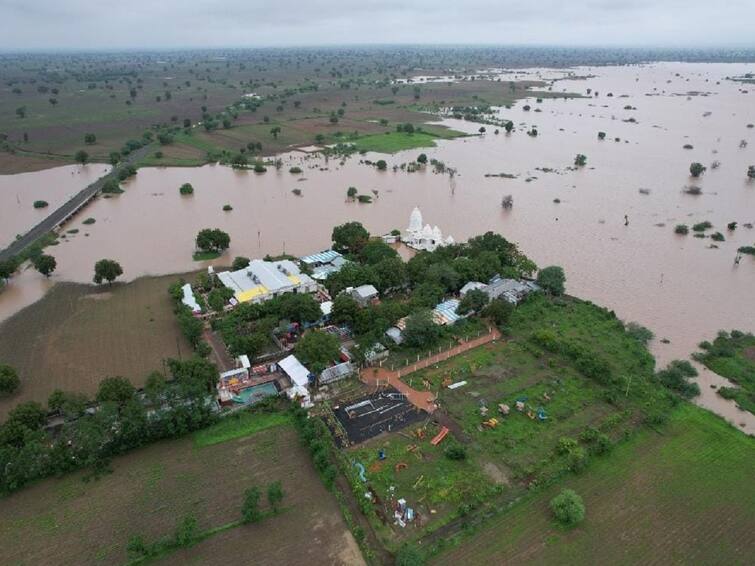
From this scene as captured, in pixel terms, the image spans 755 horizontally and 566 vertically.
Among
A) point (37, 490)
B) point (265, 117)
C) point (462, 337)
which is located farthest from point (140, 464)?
point (265, 117)

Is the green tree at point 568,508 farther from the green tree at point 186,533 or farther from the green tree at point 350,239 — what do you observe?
the green tree at point 350,239

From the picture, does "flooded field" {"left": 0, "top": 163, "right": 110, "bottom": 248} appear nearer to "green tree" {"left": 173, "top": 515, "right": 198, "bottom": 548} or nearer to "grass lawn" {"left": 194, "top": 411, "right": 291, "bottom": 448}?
"grass lawn" {"left": 194, "top": 411, "right": 291, "bottom": 448}

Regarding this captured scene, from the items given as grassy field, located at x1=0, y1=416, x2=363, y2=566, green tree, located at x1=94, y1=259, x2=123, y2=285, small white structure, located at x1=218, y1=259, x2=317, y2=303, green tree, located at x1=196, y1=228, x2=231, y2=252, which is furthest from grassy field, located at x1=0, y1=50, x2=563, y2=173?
grassy field, located at x1=0, y1=416, x2=363, y2=566

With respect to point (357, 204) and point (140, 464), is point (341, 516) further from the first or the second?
point (357, 204)

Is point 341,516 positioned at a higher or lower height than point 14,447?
lower

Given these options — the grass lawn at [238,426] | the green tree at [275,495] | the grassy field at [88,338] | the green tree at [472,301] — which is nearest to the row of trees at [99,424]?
the grass lawn at [238,426]

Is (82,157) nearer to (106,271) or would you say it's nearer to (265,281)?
(106,271)
